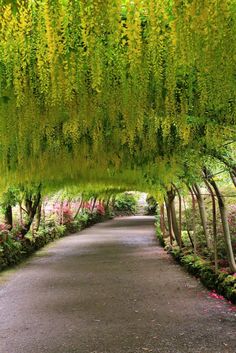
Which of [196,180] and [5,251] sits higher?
[196,180]

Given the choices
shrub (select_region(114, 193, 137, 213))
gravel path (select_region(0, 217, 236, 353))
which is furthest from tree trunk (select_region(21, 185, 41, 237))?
shrub (select_region(114, 193, 137, 213))

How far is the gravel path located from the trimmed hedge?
0.15 meters

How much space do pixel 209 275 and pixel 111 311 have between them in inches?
79.9

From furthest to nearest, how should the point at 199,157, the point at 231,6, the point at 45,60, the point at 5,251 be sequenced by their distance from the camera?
the point at 5,251 → the point at 199,157 → the point at 45,60 → the point at 231,6

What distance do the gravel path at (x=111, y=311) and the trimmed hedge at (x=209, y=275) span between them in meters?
0.15

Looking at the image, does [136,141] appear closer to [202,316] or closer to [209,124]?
[209,124]

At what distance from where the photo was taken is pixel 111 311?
19.4 ft

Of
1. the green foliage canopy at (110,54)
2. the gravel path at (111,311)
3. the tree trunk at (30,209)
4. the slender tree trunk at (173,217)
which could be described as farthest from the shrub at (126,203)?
the green foliage canopy at (110,54)

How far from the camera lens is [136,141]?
5281mm

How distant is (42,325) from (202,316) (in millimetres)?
1935

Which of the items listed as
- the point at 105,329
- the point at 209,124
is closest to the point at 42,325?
the point at 105,329

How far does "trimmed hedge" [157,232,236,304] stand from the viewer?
6136 millimetres

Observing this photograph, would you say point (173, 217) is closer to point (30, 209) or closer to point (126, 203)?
point (30, 209)

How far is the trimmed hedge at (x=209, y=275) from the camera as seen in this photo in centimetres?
614
